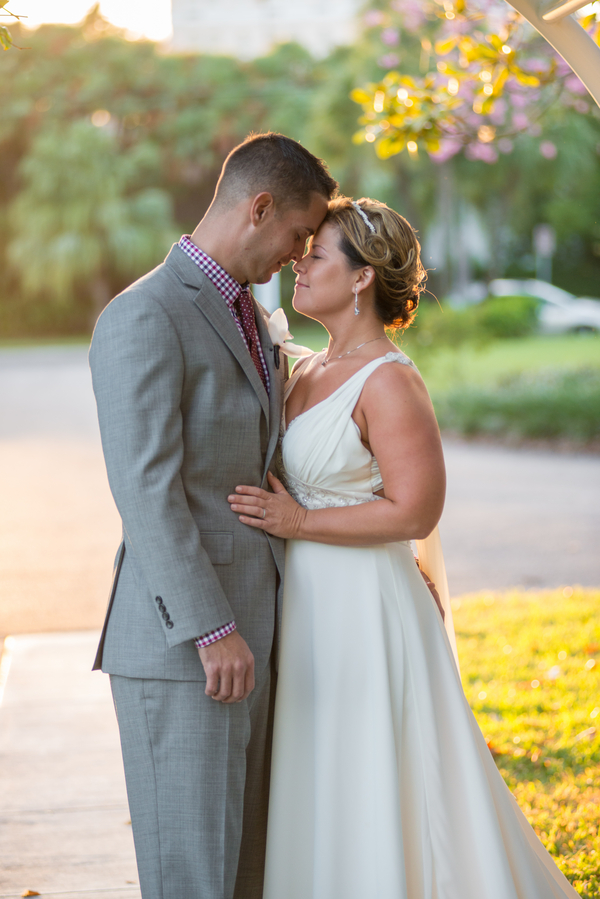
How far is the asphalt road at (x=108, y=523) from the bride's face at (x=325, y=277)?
3.97 metres

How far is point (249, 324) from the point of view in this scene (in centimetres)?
235

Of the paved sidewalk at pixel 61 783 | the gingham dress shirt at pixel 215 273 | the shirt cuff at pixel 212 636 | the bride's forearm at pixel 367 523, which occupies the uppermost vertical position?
the gingham dress shirt at pixel 215 273

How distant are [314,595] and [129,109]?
32528 mm

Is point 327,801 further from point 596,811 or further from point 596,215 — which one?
point 596,215

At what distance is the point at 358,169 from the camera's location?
25891 mm

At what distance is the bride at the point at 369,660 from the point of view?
90.3 inches

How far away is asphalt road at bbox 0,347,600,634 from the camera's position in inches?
259

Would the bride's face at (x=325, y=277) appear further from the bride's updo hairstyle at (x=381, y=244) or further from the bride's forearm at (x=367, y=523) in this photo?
the bride's forearm at (x=367, y=523)

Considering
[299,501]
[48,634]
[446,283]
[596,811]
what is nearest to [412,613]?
[299,501]

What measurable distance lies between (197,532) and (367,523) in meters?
0.53

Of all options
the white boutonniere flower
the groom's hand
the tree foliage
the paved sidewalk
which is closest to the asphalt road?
the paved sidewalk

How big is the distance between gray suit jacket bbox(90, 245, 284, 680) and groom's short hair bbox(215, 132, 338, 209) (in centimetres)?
24

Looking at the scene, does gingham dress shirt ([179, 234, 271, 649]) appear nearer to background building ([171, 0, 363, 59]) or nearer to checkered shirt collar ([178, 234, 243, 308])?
checkered shirt collar ([178, 234, 243, 308])

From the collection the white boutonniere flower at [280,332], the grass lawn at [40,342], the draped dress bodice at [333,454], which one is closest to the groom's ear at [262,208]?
the white boutonniere flower at [280,332]
